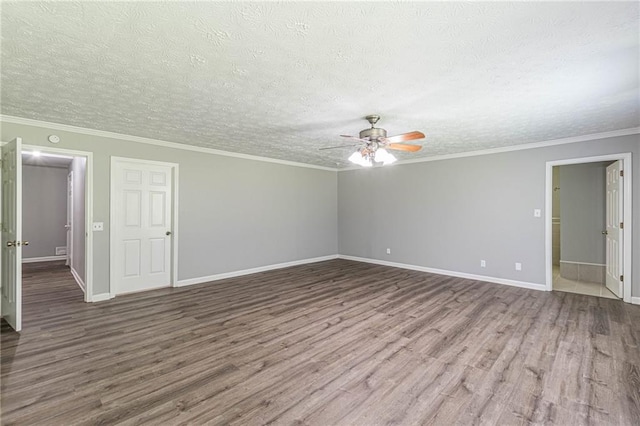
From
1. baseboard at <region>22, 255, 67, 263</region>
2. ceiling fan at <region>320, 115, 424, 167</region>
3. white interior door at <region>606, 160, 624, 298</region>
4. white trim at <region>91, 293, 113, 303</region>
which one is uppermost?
ceiling fan at <region>320, 115, 424, 167</region>

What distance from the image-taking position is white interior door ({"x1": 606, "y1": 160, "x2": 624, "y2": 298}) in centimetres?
426

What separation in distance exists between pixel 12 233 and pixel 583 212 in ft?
28.5

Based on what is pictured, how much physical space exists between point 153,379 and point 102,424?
486 mm

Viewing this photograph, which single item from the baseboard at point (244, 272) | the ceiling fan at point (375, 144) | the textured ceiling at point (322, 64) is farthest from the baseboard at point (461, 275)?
the ceiling fan at point (375, 144)

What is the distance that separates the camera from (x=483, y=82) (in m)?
2.48

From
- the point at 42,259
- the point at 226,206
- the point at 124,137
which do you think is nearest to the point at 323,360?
the point at 226,206

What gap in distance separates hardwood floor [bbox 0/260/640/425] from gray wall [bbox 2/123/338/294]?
100 centimetres

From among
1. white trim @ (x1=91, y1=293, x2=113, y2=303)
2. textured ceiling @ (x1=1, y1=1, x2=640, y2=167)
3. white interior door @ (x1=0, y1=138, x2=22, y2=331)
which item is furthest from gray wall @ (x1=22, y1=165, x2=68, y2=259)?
textured ceiling @ (x1=1, y1=1, x2=640, y2=167)

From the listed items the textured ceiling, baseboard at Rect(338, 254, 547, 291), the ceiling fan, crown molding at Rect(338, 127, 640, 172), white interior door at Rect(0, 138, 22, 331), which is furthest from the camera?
baseboard at Rect(338, 254, 547, 291)

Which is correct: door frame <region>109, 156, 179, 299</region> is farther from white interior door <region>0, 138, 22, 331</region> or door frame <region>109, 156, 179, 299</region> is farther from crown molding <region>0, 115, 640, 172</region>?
white interior door <region>0, 138, 22, 331</region>

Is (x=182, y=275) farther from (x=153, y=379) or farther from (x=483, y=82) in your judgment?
(x=483, y=82)

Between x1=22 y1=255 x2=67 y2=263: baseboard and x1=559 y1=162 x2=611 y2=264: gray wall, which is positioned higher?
x1=559 y1=162 x2=611 y2=264: gray wall

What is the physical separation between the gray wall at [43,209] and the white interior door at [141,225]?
15.6ft

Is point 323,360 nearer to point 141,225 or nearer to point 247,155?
point 141,225
